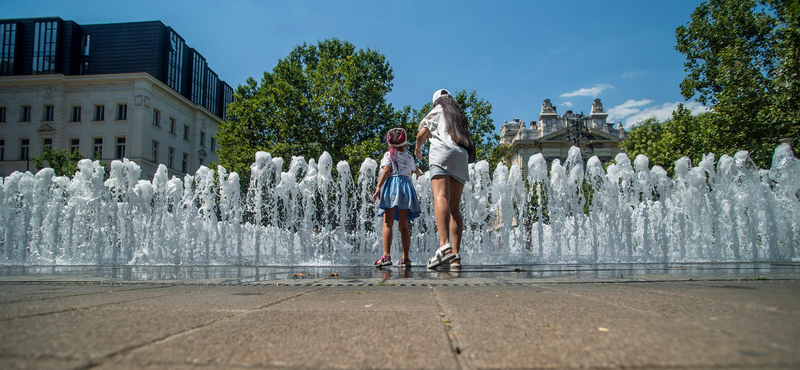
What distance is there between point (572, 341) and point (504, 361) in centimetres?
30

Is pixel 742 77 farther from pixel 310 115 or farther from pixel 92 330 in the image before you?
pixel 92 330

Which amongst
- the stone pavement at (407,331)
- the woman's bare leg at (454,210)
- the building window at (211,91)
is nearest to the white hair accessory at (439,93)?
the woman's bare leg at (454,210)

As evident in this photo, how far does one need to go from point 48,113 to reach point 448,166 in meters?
39.4

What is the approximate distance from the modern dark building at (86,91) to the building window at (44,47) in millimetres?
74

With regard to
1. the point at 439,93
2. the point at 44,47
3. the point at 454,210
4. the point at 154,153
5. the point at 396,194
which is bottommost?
the point at 454,210

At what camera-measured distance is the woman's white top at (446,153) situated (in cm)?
431

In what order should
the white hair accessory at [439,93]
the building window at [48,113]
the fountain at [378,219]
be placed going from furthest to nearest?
the building window at [48,113], the fountain at [378,219], the white hair accessory at [439,93]

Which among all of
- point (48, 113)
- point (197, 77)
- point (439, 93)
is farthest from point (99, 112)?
point (439, 93)

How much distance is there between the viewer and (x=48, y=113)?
110 feet

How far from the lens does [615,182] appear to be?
8.77 meters

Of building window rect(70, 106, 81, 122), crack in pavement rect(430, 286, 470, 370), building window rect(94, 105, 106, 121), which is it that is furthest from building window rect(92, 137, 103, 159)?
crack in pavement rect(430, 286, 470, 370)

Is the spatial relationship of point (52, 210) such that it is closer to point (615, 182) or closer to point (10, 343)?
point (10, 343)

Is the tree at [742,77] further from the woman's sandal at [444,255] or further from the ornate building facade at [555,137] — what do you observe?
the ornate building facade at [555,137]

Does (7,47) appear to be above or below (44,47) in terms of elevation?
above
